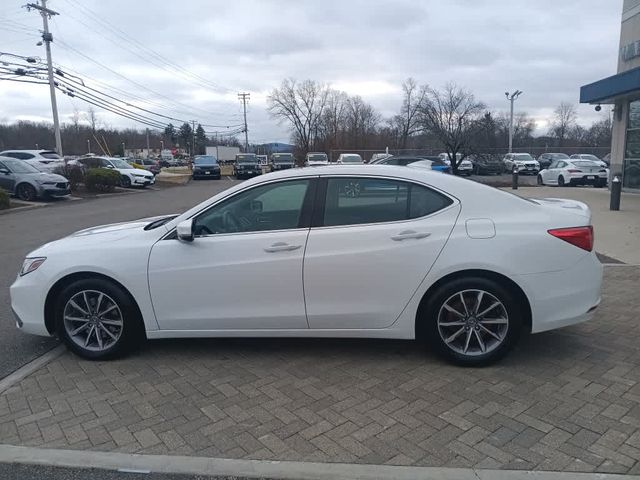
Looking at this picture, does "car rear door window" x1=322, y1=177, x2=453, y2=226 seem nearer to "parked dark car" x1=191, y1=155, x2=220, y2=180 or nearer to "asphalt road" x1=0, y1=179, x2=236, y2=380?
"asphalt road" x1=0, y1=179, x2=236, y2=380

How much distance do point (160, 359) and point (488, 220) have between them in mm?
2965

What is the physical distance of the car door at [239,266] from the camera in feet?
12.7

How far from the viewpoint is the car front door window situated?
4020mm

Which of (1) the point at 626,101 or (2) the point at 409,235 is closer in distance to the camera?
(2) the point at 409,235

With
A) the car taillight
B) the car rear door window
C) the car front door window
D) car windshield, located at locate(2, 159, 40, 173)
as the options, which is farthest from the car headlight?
car windshield, located at locate(2, 159, 40, 173)

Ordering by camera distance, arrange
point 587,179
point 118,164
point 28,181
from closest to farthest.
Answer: point 28,181 < point 587,179 < point 118,164

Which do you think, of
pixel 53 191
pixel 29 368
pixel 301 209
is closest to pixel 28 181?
pixel 53 191

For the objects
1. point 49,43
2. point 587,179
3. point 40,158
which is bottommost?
point 587,179

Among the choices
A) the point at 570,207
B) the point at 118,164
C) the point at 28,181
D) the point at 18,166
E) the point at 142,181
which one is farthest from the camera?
the point at 118,164

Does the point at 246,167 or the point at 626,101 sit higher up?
the point at 626,101

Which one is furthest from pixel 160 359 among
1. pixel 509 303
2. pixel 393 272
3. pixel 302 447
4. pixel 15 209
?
pixel 15 209

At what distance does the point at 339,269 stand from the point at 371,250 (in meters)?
0.29

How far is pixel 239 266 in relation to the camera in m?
3.89

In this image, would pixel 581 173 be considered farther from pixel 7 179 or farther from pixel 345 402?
pixel 7 179
